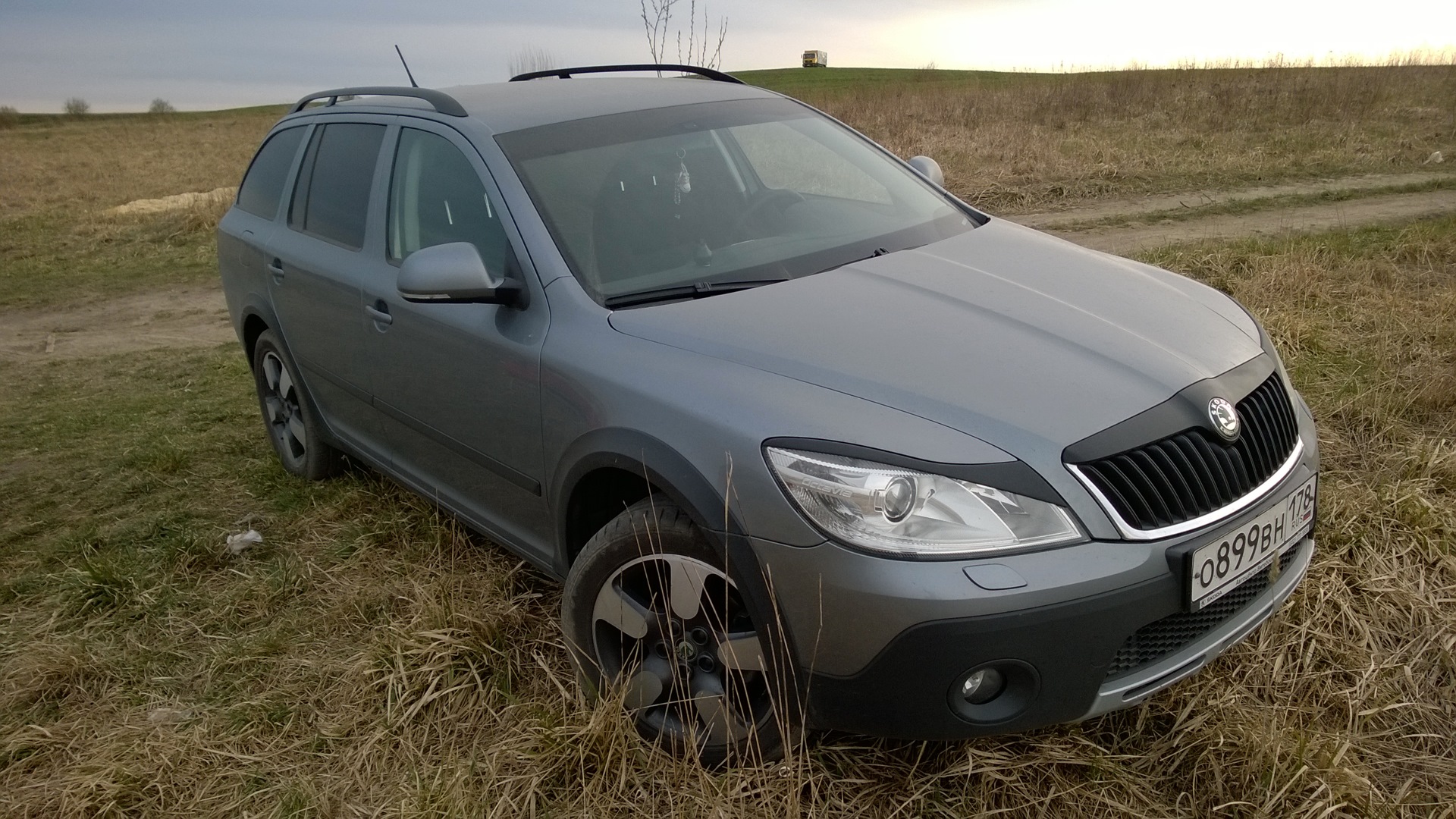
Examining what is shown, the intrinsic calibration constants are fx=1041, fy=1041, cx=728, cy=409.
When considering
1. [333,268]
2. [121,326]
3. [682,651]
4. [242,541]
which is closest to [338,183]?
[333,268]

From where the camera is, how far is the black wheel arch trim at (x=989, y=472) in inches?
79.3

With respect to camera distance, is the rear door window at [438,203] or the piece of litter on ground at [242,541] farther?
the piece of litter on ground at [242,541]

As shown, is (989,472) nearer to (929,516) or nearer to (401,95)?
(929,516)

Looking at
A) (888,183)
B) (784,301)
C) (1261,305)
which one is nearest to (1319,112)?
(1261,305)

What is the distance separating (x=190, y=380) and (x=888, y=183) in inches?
225

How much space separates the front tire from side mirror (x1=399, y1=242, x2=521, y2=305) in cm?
72

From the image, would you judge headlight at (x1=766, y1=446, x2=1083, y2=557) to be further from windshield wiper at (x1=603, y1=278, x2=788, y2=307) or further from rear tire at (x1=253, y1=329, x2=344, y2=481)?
rear tire at (x1=253, y1=329, x2=344, y2=481)

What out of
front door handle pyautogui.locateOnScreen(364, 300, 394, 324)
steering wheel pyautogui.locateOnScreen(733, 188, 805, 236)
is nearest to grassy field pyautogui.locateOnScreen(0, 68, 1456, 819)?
front door handle pyautogui.locateOnScreen(364, 300, 394, 324)

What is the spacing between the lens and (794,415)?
7.13ft

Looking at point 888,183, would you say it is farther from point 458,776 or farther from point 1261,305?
point 1261,305

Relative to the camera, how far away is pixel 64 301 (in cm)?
1123

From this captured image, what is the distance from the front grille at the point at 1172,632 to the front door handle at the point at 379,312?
2.46m

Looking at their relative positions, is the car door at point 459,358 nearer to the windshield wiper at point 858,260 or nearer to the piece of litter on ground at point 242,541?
the windshield wiper at point 858,260

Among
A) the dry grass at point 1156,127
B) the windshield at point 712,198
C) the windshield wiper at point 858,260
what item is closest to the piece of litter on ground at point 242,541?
the windshield at point 712,198
